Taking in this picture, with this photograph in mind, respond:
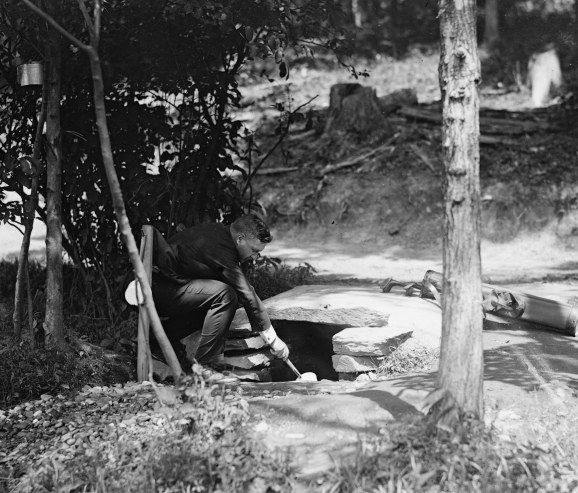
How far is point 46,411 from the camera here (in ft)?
17.6

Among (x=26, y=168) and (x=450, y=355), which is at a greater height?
(x=26, y=168)

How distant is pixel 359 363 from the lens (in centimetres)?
682

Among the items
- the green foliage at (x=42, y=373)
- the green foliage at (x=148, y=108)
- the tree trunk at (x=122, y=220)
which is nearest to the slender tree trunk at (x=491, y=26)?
the green foliage at (x=148, y=108)

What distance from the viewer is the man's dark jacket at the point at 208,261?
6.39 meters

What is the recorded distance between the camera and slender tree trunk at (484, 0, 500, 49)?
1856 centimetres

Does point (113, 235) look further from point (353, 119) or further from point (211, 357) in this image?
point (353, 119)

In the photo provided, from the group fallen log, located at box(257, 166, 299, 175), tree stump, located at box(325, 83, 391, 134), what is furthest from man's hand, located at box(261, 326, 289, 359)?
tree stump, located at box(325, 83, 391, 134)

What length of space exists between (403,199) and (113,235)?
20.0 feet

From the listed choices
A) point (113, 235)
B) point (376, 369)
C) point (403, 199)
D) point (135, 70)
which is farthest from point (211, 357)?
point (403, 199)

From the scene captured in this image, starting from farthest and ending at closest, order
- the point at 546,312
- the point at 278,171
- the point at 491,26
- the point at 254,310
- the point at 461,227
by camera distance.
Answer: the point at 491,26
the point at 278,171
the point at 546,312
the point at 254,310
the point at 461,227

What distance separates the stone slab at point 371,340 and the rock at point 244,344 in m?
0.73

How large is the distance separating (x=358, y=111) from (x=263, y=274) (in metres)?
6.35

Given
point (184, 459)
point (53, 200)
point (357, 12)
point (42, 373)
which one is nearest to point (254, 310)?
point (42, 373)

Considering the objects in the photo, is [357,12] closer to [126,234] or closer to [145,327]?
[145,327]
